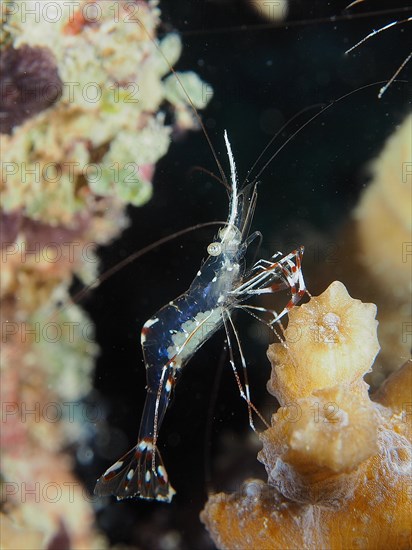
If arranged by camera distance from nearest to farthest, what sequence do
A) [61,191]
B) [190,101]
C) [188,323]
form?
[61,191]
[188,323]
[190,101]

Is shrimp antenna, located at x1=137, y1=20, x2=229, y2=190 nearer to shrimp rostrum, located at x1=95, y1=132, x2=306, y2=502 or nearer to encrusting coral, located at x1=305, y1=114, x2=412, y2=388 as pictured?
shrimp rostrum, located at x1=95, y1=132, x2=306, y2=502

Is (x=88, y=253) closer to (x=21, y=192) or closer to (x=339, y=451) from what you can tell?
(x=21, y=192)

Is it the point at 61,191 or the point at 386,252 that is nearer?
the point at 386,252

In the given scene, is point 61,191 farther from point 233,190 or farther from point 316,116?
point 316,116

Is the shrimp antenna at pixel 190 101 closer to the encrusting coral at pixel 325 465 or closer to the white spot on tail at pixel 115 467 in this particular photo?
the encrusting coral at pixel 325 465

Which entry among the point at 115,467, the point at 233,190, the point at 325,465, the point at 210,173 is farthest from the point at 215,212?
the point at 325,465

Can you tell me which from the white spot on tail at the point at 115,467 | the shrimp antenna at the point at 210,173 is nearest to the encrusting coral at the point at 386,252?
the shrimp antenna at the point at 210,173

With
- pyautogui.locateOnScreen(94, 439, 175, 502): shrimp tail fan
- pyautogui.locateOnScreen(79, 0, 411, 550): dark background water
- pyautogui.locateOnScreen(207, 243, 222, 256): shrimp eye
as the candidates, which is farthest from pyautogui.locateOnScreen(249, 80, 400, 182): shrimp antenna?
pyautogui.locateOnScreen(94, 439, 175, 502): shrimp tail fan

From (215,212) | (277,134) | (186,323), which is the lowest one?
(186,323)
